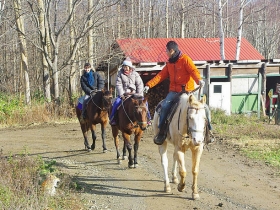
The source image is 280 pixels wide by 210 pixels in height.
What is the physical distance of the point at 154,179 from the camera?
887 cm

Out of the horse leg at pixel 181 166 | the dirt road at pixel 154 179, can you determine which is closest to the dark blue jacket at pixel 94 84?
the dirt road at pixel 154 179

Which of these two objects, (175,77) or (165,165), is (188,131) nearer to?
(165,165)

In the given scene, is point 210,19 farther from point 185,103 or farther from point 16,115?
point 185,103

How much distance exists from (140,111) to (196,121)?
2.55 m

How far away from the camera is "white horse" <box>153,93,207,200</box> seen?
6.45 m

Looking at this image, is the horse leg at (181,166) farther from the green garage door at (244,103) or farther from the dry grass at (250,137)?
the green garage door at (244,103)

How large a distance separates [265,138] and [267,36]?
5129 centimetres

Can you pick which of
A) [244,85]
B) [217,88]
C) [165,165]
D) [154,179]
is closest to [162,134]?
[165,165]

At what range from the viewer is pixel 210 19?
54.4 meters

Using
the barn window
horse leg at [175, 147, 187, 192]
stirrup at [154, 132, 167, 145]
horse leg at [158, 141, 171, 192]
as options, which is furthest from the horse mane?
the barn window

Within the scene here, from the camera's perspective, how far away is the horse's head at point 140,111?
8.80 m

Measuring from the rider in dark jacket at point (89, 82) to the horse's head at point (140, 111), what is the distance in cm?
355

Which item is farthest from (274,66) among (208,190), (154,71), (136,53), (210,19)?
(210,19)

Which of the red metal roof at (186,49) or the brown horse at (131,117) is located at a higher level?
the red metal roof at (186,49)
